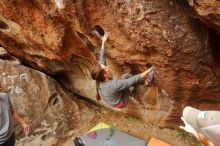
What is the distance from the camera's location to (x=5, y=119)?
4.04m

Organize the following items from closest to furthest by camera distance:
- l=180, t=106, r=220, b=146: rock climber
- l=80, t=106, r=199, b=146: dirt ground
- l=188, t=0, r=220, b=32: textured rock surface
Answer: l=180, t=106, r=220, b=146: rock climber
l=188, t=0, r=220, b=32: textured rock surface
l=80, t=106, r=199, b=146: dirt ground

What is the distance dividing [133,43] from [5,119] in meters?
1.79

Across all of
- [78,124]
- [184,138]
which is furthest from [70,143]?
[184,138]

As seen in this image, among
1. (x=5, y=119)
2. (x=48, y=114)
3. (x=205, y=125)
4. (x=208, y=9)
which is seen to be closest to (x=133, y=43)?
(x=208, y=9)

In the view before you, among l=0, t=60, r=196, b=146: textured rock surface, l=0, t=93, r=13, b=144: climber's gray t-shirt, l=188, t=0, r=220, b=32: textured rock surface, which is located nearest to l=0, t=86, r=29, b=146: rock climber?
l=0, t=93, r=13, b=144: climber's gray t-shirt

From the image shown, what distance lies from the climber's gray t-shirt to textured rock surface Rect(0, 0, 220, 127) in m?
1.45

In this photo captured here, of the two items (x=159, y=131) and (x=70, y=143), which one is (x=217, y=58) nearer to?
(x=159, y=131)

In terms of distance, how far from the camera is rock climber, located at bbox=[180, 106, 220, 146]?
6.91ft

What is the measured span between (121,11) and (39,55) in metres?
2.36

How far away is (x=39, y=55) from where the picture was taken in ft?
20.4

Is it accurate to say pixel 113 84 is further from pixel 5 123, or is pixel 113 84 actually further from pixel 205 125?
pixel 205 125

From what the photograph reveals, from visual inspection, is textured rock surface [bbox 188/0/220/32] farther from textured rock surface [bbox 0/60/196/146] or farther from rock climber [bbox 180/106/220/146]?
textured rock surface [bbox 0/60/196/146]

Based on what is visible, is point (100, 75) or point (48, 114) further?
point (48, 114)

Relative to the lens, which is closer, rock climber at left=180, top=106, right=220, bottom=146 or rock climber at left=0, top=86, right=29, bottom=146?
rock climber at left=180, top=106, right=220, bottom=146
